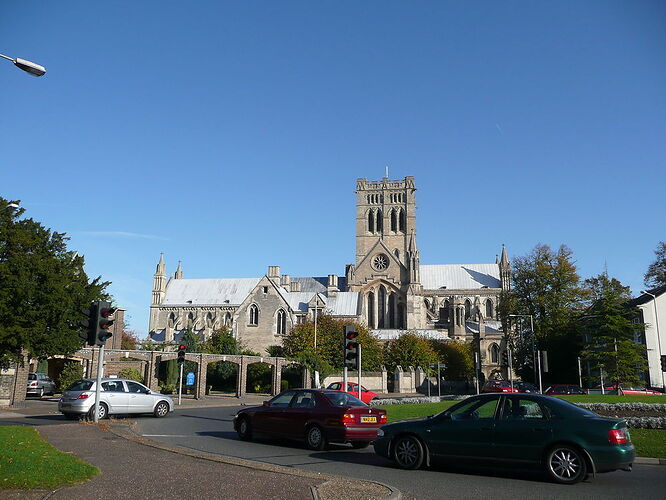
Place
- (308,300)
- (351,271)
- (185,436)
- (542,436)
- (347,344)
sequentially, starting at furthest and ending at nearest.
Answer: (351,271), (308,300), (347,344), (185,436), (542,436)

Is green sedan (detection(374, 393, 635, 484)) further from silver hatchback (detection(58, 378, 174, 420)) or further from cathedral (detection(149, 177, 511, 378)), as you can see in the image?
cathedral (detection(149, 177, 511, 378))

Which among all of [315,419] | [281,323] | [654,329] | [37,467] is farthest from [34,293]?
[654,329]

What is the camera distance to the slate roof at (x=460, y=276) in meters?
94.4

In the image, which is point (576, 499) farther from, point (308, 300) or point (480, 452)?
point (308, 300)

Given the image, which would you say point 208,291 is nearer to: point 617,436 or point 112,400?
point 112,400

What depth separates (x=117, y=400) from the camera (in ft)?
67.2

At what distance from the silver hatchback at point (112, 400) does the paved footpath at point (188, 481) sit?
8.04 meters

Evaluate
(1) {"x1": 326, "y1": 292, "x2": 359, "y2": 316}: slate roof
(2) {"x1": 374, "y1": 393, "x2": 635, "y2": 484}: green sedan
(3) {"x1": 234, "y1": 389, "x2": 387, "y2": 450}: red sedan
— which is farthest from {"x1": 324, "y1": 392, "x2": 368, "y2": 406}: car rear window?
(1) {"x1": 326, "y1": 292, "x2": 359, "y2": 316}: slate roof

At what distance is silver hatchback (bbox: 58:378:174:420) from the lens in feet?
63.8

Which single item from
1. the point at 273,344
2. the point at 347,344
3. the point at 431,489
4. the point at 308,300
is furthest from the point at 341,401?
the point at 308,300

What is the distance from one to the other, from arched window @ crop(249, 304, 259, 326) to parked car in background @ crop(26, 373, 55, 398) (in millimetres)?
29385

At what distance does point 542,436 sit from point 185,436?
9.65 meters

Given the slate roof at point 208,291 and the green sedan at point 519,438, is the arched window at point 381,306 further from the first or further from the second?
the green sedan at point 519,438

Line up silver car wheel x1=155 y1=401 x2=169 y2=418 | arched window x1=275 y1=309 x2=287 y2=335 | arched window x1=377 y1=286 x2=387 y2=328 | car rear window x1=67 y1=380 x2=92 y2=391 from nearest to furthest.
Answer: car rear window x1=67 y1=380 x2=92 y2=391 < silver car wheel x1=155 y1=401 x2=169 y2=418 < arched window x1=275 y1=309 x2=287 y2=335 < arched window x1=377 y1=286 x2=387 y2=328
